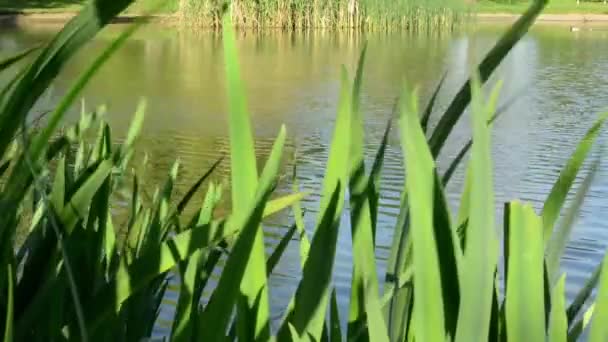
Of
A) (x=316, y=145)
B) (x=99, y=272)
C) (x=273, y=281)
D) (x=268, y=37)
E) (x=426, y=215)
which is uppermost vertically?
(x=426, y=215)

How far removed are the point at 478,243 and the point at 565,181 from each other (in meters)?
0.15

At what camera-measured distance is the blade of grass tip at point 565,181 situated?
50 centimetres

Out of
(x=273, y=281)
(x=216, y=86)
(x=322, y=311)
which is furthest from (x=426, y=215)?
(x=216, y=86)

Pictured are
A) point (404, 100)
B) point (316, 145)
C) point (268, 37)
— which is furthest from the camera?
point (268, 37)

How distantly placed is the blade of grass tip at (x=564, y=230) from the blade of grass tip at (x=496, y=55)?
0.28ft

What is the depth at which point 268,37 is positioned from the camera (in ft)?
47.5

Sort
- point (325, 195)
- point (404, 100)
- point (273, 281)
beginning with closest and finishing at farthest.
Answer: point (404, 100) < point (325, 195) < point (273, 281)

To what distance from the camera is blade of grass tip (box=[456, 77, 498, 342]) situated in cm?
36

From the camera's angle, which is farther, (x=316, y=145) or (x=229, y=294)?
(x=316, y=145)

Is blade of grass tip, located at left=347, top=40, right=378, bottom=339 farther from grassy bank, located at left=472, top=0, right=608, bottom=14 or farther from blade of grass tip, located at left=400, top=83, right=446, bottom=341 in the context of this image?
grassy bank, located at left=472, top=0, right=608, bottom=14

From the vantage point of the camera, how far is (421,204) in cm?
39

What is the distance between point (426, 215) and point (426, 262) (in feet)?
0.07

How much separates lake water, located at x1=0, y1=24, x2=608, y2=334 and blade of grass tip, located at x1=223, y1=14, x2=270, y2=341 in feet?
0.30

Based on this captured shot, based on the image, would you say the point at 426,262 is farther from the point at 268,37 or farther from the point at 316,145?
the point at 268,37
